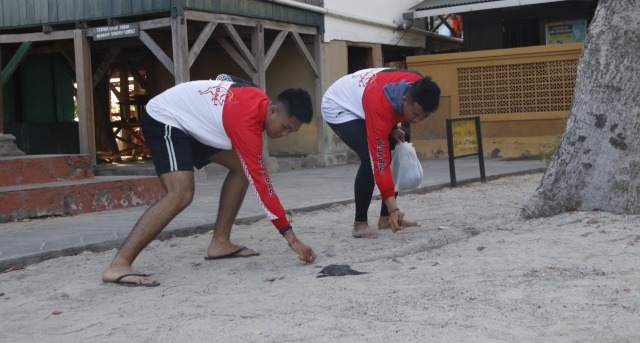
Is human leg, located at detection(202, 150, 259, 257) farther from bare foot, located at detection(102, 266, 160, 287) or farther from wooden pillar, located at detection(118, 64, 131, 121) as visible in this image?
wooden pillar, located at detection(118, 64, 131, 121)

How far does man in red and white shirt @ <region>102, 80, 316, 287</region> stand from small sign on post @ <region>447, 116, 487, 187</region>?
19.5ft

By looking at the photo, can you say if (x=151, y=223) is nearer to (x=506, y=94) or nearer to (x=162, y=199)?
Result: (x=162, y=199)

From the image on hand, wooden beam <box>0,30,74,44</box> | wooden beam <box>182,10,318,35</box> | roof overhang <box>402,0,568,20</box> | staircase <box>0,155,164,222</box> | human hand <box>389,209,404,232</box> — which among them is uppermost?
roof overhang <box>402,0,568,20</box>

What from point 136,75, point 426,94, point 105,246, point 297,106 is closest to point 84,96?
point 136,75

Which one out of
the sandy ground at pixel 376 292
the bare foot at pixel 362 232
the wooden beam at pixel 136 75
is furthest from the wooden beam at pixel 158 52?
the bare foot at pixel 362 232

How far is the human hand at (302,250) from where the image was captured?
16.1ft

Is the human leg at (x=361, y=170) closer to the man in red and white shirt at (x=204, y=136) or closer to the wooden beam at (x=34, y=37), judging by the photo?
the man in red and white shirt at (x=204, y=136)

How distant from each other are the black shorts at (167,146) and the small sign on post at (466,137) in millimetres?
6070

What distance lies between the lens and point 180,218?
25.1ft

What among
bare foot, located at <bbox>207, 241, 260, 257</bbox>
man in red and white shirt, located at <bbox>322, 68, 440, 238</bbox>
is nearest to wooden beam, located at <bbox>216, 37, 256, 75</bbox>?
man in red and white shirt, located at <bbox>322, 68, 440, 238</bbox>

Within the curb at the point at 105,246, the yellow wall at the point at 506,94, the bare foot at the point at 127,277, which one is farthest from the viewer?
the yellow wall at the point at 506,94

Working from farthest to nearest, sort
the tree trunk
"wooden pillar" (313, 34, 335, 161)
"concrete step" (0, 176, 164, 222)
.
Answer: "wooden pillar" (313, 34, 335, 161) < "concrete step" (0, 176, 164, 222) < the tree trunk

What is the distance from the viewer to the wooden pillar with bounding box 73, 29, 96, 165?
12.7m

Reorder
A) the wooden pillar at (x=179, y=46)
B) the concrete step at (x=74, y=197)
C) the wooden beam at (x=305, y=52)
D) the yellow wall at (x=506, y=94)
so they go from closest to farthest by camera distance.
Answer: the concrete step at (x=74, y=197) < the wooden pillar at (x=179, y=46) < the wooden beam at (x=305, y=52) < the yellow wall at (x=506, y=94)
